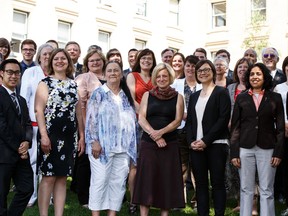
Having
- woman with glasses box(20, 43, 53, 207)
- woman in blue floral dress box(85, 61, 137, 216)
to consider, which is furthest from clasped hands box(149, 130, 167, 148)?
woman with glasses box(20, 43, 53, 207)

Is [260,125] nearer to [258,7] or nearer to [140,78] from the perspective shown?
[140,78]

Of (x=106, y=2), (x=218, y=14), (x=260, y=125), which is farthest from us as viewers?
(x=218, y=14)

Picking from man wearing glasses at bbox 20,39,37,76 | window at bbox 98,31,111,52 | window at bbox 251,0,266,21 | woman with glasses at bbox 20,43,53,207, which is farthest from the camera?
window at bbox 251,0,266,21

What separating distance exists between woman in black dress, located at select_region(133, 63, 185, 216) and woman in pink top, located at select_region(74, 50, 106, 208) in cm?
119

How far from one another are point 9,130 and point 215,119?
9.31 ft

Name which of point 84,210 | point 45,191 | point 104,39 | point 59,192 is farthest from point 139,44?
point 45,191

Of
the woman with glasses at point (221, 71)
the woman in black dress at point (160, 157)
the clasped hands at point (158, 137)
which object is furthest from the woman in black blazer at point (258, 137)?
the woman with glasses at point (221, 71)

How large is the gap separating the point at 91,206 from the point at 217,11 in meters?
26.4

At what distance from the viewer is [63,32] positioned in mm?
23281

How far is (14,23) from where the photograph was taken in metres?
21.1

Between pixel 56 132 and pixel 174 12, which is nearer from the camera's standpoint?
pixel 56 132

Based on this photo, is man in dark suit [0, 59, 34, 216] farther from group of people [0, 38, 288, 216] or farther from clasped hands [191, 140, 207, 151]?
clasped hands [191, 140, 207, 151]

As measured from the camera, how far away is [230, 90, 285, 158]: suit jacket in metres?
5.87

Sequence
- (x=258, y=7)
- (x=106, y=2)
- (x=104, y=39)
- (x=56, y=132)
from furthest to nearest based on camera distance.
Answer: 1. (x=258, y=7)
2. (x=104, y=39)
3. (x=106, y=2)
4. (x=56, y=132)
